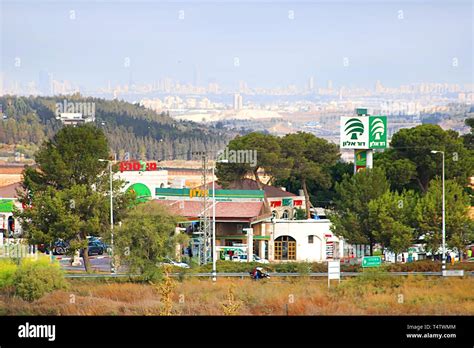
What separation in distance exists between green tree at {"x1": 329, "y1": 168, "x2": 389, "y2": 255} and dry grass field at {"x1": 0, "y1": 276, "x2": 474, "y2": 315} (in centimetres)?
931

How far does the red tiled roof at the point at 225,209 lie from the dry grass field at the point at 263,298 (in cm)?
1611

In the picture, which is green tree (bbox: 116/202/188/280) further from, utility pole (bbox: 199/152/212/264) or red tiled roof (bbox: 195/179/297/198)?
red tiled roof (bbox: 195/179/297/198)

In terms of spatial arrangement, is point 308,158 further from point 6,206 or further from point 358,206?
point 358,206

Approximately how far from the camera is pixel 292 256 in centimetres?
5334

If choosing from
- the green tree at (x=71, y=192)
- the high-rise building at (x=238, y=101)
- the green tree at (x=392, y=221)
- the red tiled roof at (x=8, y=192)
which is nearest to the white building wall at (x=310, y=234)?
the green tree at (x=392, y=221)

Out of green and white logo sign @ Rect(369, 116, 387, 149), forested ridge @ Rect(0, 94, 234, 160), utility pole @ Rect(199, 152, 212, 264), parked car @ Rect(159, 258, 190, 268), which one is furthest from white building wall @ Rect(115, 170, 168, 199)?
forested ridge @ Rect(0, 94, 234, 160)

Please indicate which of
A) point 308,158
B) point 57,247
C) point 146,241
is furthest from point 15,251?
point 308,158

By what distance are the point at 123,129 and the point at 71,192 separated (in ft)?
383

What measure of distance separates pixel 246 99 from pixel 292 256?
14741 centimetres

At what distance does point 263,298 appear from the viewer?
30.4m

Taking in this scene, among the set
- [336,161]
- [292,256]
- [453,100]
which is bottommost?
[292,256]
